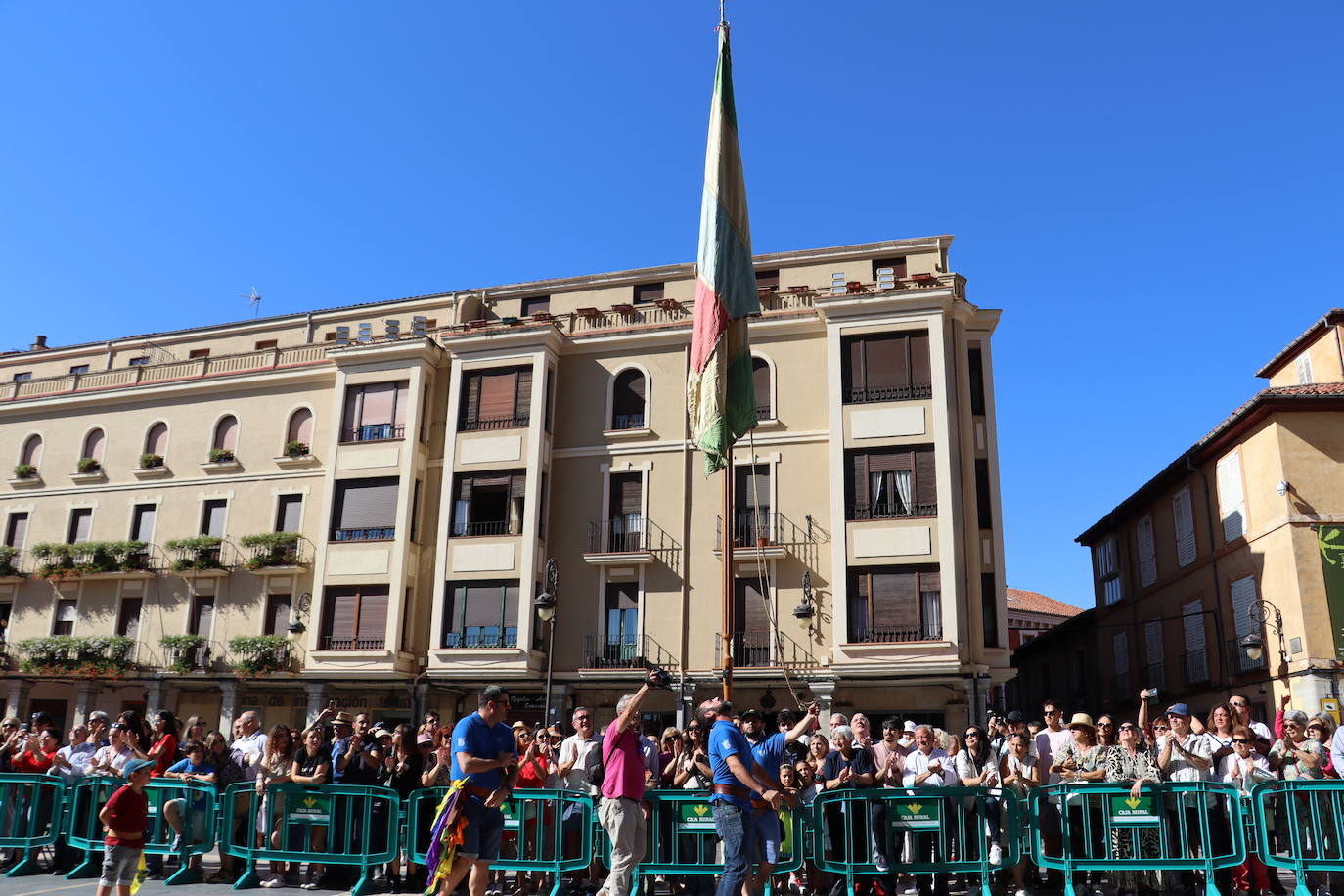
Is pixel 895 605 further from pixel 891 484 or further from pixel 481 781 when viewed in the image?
pixel 481 781

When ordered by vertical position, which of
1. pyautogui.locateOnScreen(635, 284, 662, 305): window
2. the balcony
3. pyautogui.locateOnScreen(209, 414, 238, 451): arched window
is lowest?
the balcony

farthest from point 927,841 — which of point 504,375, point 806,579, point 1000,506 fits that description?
point 504,375

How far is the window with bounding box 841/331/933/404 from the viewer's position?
25.9 metres

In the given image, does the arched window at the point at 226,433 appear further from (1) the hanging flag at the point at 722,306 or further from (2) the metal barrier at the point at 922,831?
(2) the metal barrier at the point at 922,831

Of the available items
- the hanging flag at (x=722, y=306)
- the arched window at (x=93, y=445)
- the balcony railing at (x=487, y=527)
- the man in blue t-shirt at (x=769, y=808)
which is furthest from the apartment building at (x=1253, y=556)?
the arched window at (x=93, y=445)

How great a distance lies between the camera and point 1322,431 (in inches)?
922

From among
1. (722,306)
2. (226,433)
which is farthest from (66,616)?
(722,306)

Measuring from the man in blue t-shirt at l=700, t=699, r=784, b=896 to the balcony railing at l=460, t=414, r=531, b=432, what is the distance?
20.2m

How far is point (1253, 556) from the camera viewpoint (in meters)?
24.4

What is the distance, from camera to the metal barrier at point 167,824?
11.6m

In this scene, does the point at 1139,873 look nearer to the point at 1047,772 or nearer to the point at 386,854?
the point at 1047,772

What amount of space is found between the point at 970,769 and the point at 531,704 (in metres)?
17.1

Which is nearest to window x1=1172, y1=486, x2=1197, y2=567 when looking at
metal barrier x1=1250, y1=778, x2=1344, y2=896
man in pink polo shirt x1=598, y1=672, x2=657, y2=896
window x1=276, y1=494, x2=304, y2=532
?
metal barrier x1=1250, y1=778, x2=1344, y2=896

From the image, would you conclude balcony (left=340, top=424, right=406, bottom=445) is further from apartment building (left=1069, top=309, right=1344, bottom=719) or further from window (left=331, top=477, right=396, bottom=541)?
apartment building (left=1069, top=309, right=1344, bottom=719)
